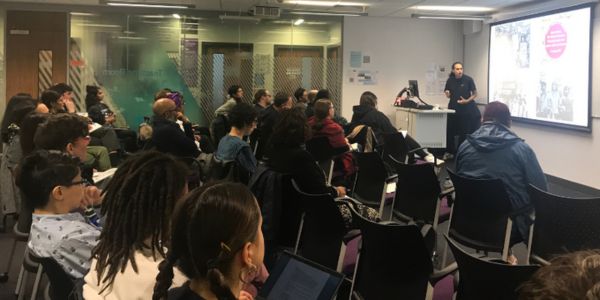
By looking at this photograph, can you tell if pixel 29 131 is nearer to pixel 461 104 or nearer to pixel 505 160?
pixel 505 160

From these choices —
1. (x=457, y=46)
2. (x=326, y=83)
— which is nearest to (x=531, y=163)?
(x=326, y=83)

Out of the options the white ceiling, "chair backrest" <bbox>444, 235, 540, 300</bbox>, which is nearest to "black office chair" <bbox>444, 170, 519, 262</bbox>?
"chair backrest" <bbox>444, 235, 540, 300</bbox>

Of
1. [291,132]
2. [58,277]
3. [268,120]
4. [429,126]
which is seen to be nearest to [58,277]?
[58,277]

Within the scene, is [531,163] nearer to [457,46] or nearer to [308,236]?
[308,236]

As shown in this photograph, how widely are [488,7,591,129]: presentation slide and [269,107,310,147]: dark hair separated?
4924 mm

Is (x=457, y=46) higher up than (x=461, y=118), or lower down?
higher up

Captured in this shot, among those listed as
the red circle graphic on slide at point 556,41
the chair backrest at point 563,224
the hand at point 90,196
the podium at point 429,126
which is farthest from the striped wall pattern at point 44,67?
the chair backrest at point 563,224

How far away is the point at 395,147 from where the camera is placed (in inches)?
208

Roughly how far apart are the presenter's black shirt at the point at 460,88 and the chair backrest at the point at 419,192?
5.65 metres

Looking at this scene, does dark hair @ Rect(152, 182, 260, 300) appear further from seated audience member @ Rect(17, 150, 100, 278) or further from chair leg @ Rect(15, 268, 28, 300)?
chair leg @ Rect(15, 268, 28, 300)

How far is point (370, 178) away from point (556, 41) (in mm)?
4601

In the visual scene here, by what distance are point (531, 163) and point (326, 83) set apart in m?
6.35

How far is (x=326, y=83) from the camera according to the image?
952 centimetres

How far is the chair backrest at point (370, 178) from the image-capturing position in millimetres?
4086
